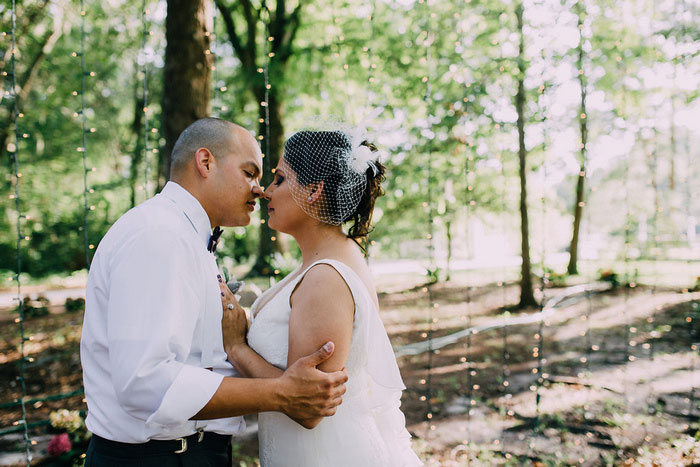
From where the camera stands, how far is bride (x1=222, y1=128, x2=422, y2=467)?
157cm

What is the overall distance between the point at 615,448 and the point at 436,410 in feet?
5.36

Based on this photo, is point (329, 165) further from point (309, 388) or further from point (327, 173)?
point (309, 388)

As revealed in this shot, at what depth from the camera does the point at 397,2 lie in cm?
823

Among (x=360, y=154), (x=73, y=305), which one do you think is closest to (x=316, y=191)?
(x=360, y=154)

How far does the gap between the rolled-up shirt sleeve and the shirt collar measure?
0.33 m

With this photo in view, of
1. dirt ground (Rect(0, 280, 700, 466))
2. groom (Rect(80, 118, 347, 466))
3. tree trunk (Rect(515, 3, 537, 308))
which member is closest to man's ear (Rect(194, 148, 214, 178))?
groom (Rect(80, 118, 347, 466))

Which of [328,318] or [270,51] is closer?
[328,318]

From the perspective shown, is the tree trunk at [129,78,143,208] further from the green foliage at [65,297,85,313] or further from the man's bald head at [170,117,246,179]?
the man's bald head at [170,117,246,179]

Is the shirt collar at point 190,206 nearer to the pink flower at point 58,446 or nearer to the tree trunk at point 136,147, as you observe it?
the pink flower at point 58,446

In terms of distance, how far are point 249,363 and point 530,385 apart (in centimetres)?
488

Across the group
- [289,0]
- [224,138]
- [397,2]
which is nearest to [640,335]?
[397,2]

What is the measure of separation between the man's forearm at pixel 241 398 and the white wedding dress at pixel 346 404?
244 millimetres

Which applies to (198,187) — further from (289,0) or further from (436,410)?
(289,0)

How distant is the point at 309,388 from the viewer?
4.66ft
